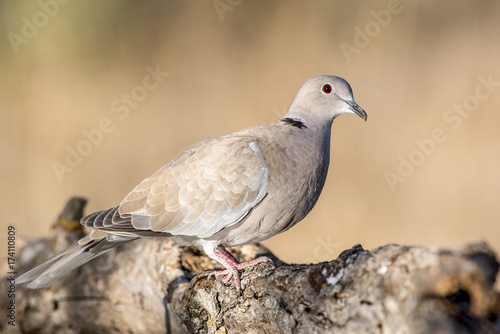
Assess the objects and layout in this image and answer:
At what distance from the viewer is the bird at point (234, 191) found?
9.69 ft

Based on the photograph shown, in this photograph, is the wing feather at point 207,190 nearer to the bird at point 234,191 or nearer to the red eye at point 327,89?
the bird at point 234,191

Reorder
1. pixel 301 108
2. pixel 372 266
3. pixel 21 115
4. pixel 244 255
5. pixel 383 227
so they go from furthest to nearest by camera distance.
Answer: pixel 21 115 → pixel 383 227 → pixel 244 255 → pixel 301 108 → pixel 372 266

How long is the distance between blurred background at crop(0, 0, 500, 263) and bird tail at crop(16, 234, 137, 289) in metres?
3.44

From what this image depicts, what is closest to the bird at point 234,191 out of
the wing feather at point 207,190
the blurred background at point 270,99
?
the wing feather at point 207,190

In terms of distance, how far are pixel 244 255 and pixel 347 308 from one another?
1845mm

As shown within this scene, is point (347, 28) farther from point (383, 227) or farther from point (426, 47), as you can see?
point (383, 227)

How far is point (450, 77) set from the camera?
5742mm

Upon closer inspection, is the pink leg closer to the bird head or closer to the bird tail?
the bird tail

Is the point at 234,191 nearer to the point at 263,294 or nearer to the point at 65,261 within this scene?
the point at 263,294

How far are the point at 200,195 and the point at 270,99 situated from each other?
350 cm

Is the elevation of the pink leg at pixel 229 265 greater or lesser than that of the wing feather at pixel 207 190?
lesser

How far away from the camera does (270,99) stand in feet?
21.0

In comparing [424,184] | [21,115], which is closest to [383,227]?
[424,184]

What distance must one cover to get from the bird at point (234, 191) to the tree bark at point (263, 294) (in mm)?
279
